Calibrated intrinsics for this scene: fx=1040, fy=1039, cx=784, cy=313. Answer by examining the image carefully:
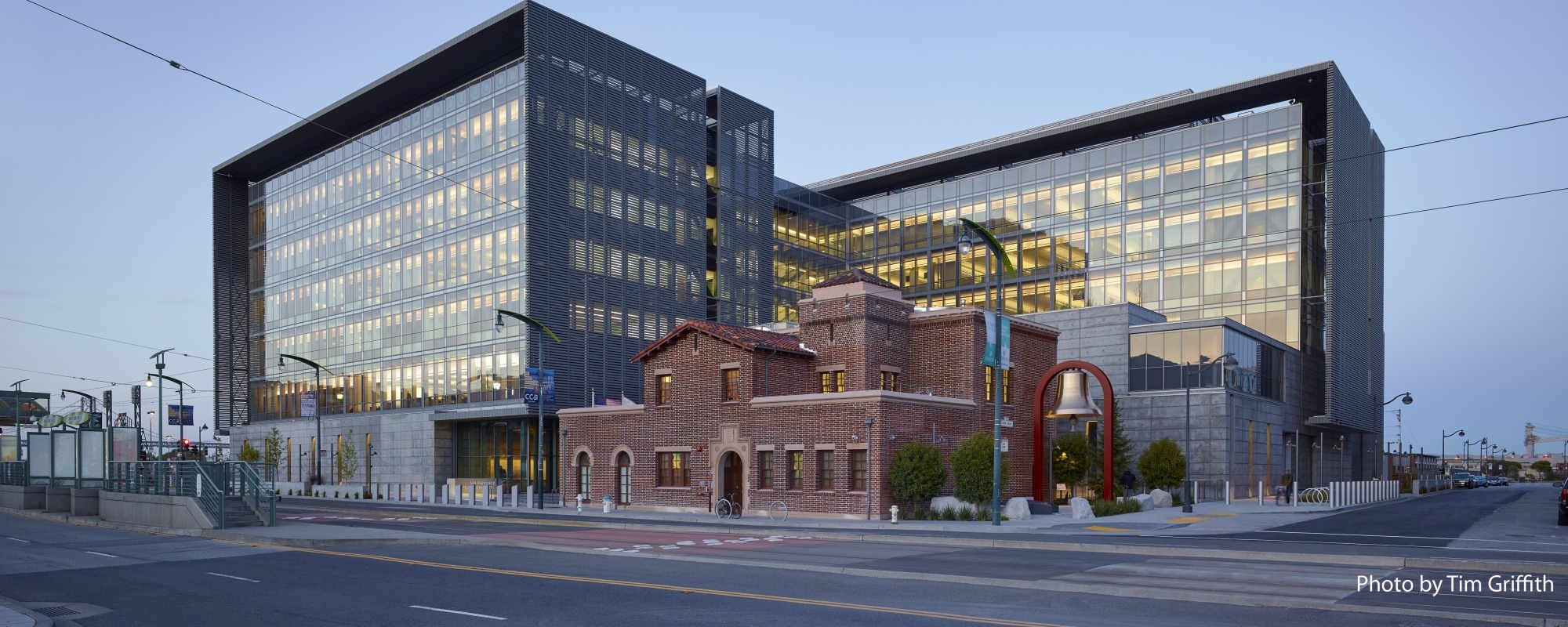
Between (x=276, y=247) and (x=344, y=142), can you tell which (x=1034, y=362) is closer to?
(x=344, y=142)

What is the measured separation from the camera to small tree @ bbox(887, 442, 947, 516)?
37562 millimetres

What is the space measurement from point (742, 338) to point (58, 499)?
2731 cm

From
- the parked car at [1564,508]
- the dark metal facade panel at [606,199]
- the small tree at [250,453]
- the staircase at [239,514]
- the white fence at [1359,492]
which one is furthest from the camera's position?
the small tree at [250,453]

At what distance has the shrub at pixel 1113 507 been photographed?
38.0 meters

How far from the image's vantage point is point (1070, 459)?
149ft

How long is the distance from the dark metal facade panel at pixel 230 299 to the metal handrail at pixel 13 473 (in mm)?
49136

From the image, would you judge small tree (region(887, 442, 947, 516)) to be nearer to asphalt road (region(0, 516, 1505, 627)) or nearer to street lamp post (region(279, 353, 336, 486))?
asphalt road (region(0, 516, 1505, 627))

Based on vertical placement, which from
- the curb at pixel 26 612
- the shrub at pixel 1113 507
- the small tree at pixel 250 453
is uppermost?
the curb at pixel 26 612

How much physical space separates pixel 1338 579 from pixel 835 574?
8719 millimetres

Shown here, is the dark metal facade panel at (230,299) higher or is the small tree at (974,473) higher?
the dark metal facade panel at (230,299)

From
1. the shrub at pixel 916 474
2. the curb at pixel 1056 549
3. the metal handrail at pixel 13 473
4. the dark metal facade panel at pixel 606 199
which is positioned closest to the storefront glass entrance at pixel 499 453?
the dark metal facade panel at pixel 606 199

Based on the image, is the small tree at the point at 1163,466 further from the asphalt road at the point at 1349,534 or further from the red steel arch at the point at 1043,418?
the asphalt road at the point at 1349,534

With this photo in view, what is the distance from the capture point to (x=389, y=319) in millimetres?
75812

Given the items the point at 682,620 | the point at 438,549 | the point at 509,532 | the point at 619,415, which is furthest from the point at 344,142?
the point at 682,620
